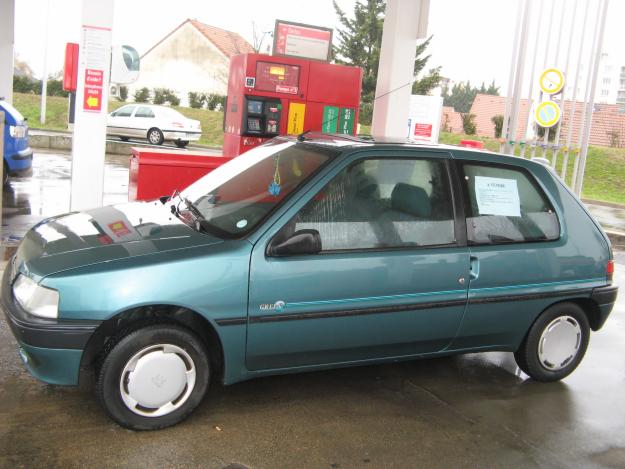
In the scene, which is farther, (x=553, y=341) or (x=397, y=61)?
(x=397, y=61)

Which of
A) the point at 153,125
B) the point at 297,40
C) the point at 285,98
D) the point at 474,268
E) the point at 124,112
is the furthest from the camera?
the point at 124,112

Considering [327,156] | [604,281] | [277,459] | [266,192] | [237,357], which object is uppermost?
[327,156]

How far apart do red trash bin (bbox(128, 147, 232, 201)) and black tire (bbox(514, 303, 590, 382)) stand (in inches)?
148

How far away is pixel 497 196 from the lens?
4035 millimetres

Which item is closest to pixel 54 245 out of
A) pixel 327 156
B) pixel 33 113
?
pixel 327 156

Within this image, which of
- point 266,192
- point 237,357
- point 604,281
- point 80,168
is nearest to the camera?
point 237,357

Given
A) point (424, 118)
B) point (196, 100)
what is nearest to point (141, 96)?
point (196, 100)

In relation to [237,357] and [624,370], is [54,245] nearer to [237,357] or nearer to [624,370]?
[237,357]

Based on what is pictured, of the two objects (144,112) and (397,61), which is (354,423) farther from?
(144,112)

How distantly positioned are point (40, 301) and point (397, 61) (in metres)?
6.22

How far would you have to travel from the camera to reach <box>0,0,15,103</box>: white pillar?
40.2 feet

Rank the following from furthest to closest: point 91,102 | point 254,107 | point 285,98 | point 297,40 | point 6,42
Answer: point 6,42 → point 297,40 → point 285,98 → point 254,107 → point 91,102

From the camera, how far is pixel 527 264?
403 centimetres

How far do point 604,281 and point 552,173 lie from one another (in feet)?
2.74
